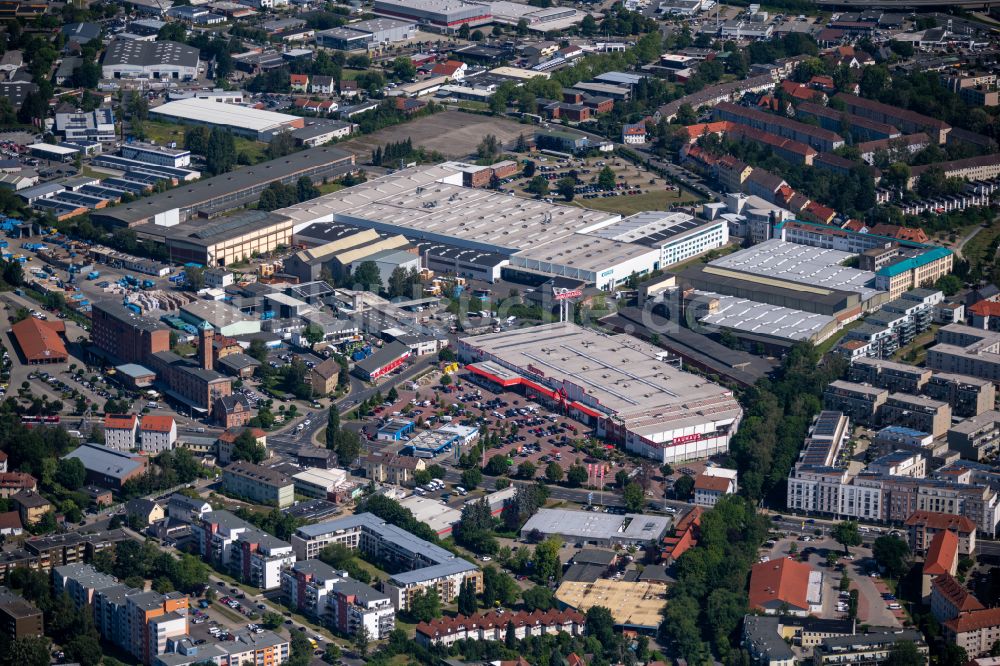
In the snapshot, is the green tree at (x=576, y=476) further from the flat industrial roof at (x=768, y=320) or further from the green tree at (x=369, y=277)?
the green tree at (x=369, y=277)

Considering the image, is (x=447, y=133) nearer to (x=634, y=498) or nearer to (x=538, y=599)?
(x=634, y=498)

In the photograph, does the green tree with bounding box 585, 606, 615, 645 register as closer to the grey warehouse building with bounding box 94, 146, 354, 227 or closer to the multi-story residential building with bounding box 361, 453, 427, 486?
the multi-story residential building with bounding box 361, 453, 427, 486

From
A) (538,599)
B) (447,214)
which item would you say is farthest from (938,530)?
(447,214)

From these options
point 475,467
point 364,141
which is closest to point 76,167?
point 364,141

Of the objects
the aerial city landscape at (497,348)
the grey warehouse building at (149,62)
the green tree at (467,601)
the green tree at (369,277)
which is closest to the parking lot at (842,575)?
the aerial city landscape at (497,348)

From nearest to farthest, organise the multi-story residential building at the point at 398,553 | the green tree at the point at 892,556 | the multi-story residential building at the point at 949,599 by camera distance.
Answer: the multi-story residential building at the point at 949,599, the multi-story residential building at the point at 398,553, the green tree at the point at 892,556

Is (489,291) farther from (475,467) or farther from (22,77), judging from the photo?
(22,77)
